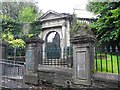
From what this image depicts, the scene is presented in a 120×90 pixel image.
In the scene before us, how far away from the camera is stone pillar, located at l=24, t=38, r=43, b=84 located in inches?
240

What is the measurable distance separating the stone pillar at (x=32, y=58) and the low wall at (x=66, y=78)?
19 cm

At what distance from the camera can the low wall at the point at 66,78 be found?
4.43 metres

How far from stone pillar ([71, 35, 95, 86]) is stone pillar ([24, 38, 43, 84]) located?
4.64 feet

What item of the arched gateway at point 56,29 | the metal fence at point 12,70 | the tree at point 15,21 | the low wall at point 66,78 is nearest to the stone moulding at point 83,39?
the low wall at point 66,78

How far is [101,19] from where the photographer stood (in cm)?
1192

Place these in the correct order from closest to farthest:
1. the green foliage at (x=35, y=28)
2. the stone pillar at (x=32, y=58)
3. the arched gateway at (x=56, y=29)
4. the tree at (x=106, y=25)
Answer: the stone pillar at (x=32, y=58) < the tree at (x=106, y=25) < the arched gateway at (x=56, y=29) < the green foliage at (x=35, y=28)

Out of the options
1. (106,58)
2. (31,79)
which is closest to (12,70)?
(31,79)

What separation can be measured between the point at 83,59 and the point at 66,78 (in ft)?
2.46

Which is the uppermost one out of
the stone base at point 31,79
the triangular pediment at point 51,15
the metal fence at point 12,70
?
the triangular pediment at point 51,15

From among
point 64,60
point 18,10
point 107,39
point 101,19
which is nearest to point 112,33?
point 107,39

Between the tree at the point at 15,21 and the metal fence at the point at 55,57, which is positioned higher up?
the tree at the point at 15,21

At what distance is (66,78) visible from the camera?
5.38m

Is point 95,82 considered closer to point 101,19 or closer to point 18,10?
point 101,19

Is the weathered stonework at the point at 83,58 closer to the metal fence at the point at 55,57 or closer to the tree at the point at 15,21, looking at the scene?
the metal fence at the point at 55,57
